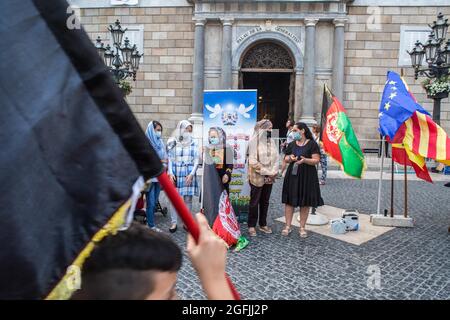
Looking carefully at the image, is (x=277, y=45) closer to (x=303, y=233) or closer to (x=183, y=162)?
(x=183, y=162)

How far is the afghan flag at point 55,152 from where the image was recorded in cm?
→ 93

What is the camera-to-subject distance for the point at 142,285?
3.67 feet

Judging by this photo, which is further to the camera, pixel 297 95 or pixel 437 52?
pixel 297 95

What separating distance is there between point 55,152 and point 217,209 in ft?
14.0

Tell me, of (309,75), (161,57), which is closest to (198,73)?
(161,57)

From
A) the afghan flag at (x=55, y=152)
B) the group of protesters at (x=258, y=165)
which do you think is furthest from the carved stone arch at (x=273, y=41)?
the afghan flag at (x=55, y=152)

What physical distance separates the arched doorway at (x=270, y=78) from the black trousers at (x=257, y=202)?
1177cm

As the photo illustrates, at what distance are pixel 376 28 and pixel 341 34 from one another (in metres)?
1.79

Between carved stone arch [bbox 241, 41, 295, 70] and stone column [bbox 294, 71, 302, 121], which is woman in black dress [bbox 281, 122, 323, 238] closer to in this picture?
stone column [bbox 294, 71, 302, 121]

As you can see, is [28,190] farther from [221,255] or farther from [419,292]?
[419,292]

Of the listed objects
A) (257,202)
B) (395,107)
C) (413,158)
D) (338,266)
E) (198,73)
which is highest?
(198,73)

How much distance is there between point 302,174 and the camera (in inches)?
222

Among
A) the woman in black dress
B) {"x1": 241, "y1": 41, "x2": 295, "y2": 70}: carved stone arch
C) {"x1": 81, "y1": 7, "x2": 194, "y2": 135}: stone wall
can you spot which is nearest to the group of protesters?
the woman in black dress
